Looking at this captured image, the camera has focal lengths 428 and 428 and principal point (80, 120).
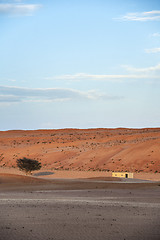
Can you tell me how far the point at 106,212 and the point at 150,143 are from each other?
158 ft

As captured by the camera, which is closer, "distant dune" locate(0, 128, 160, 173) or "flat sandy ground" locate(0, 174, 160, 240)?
"flat sandy ground" locate(0, 174, 160, 240)

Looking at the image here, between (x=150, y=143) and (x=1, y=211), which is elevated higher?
(x=150, y=143)

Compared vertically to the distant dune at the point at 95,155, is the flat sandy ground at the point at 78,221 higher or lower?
lower

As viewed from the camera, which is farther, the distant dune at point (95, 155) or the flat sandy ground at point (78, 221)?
the distant dune at point (95, 155)

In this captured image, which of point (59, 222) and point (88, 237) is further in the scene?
point (59, 222)

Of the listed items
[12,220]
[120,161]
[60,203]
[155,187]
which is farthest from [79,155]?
[12,220]

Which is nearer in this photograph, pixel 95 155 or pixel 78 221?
pixel 78 221

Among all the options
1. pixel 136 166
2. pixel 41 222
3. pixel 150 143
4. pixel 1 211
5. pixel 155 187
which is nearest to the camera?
pixel 41 222

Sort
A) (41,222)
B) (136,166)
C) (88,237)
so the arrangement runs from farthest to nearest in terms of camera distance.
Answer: (136,166)
(41,222)
(88,237)

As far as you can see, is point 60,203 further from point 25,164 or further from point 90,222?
point 25,164

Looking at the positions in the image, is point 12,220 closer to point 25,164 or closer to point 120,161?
point 25,164

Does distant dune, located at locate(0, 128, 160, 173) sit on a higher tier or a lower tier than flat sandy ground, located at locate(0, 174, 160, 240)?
higher

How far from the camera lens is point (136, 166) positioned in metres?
53.8

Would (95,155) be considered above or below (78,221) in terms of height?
above
